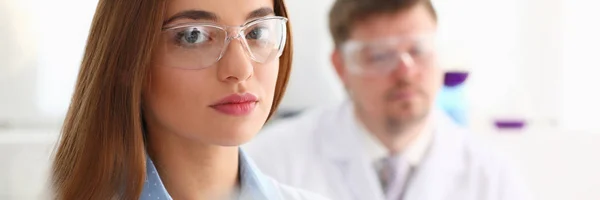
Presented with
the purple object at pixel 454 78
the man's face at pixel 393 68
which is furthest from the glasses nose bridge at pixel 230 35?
the purple object at pixel 454 78

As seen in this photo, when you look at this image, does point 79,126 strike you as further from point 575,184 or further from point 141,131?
point 575,184

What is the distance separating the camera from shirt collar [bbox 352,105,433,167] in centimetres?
92

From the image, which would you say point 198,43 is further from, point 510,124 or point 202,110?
point 510,124

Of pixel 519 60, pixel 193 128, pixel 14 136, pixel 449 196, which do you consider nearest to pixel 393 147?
pixel 449 196

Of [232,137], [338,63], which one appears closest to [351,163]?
[338,63]

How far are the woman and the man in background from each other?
0.17m

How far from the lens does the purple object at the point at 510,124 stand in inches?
37.9

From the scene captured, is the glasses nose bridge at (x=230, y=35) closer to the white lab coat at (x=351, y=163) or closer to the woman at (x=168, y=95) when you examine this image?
the woman at (x=168, y=95)

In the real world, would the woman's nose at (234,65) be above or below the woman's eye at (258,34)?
below

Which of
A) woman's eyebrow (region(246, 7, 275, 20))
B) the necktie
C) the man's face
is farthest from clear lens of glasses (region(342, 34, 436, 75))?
woman's eyebrow (region(246, 7, 275, 20))

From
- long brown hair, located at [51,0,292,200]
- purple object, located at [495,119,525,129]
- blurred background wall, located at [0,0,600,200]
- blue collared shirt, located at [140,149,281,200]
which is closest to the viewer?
long brown hair, located at [51,0,292,200]

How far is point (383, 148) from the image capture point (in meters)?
0.92

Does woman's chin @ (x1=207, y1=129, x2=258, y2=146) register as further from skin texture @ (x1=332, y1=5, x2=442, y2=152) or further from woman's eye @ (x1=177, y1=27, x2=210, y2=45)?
skin texture @ (x1=332, y1=5, x2=442, y2=152)

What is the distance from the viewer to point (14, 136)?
2.85ft
